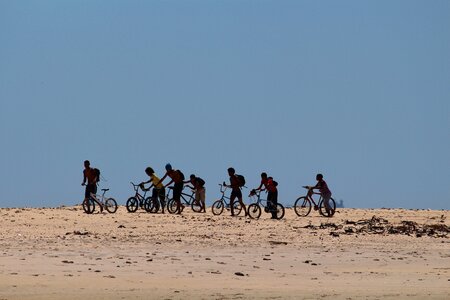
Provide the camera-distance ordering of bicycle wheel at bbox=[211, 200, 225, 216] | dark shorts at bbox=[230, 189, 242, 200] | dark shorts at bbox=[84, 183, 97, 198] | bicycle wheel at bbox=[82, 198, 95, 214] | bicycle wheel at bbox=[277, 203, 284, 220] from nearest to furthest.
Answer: bicycle wheel at bbox=[277, 203, 284, 220] → bicycle wheel at bbox=[82, 198, 95, 214] → dark shorts at bbox=[230, 189, 242, 200] → dark shorts at bbox=[84, 183, 97, 198] → bicycle wheel at bbox=[211, 200, 225, 216]

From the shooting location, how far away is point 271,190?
36.3 meters

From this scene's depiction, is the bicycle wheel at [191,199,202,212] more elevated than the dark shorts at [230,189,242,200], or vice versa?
the dark shorts at [230,189,242,200]

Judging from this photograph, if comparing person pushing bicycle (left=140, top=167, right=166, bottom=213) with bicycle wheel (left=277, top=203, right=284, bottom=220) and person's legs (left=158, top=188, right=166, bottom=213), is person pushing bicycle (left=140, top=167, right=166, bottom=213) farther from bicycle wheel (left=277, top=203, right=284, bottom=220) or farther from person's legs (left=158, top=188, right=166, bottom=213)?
bicycle wheel (left=277, top=203, right=284, bottom=220)

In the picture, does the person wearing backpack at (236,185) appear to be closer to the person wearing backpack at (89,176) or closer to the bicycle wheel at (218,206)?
the bicycle wheel at (218,206)

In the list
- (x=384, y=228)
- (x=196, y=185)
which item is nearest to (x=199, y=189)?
(x=196, y=185)

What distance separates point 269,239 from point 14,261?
861cm

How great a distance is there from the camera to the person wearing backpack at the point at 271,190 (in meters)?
35.7

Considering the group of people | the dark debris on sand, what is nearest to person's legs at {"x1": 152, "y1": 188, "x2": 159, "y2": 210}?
the group of people

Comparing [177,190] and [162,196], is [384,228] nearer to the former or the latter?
[177,190]

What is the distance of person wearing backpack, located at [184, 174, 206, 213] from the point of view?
38.0 meters

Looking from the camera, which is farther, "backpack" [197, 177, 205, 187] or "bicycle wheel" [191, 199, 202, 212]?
"bicycle wheel" [191, 199, 202, 212]

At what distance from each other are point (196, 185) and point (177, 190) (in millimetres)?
904

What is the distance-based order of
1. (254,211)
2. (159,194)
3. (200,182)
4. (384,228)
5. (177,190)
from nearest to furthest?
(384,228) → (254,211) → (177,190) → (159,194) → (200,182)

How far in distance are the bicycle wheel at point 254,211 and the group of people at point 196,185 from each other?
7.5 inches
